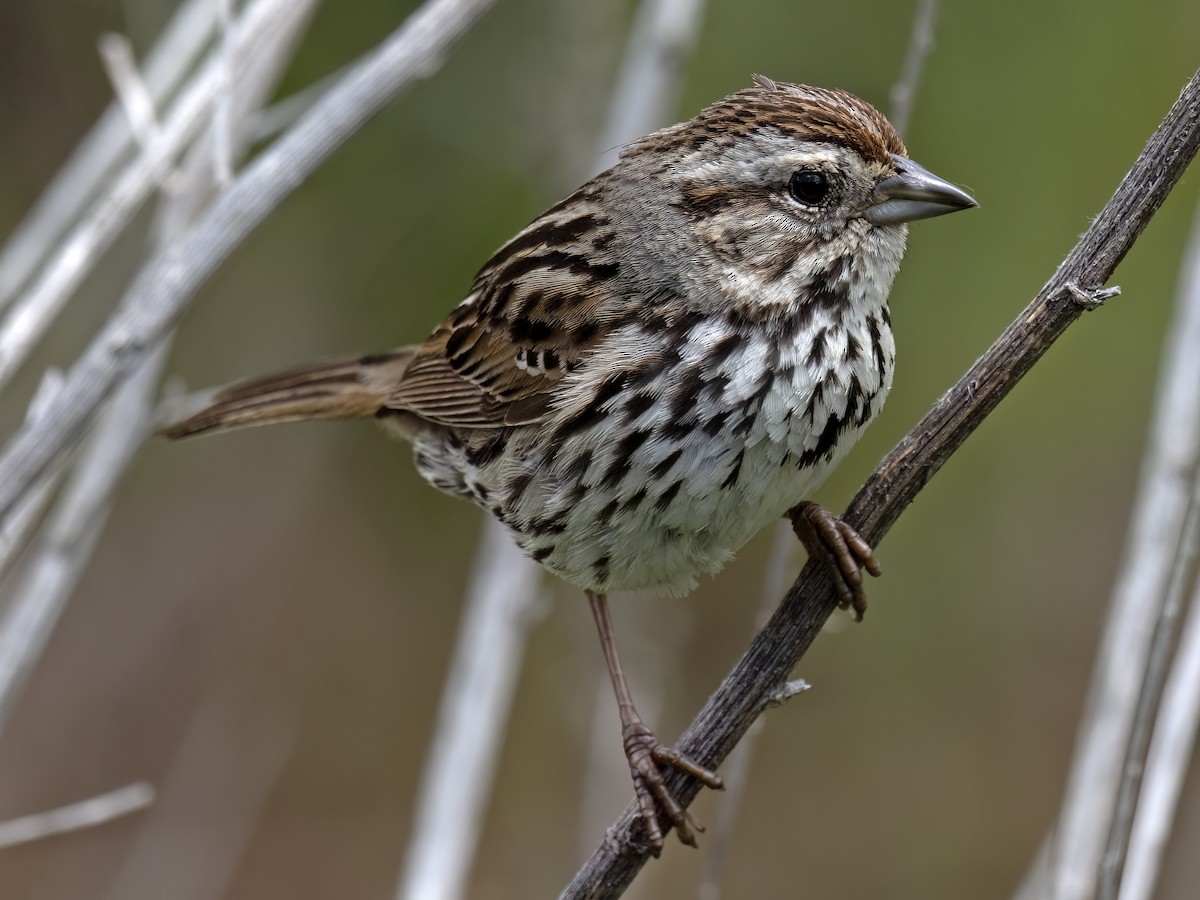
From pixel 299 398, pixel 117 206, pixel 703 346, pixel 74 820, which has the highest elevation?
pixel 117 206

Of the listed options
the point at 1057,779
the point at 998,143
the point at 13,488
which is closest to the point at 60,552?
the point at 13,488

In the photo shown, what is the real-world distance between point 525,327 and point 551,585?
1.69 m

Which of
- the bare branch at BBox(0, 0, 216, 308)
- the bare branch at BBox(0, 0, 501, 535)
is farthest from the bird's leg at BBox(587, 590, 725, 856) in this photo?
the bare branch at BBox(0, 0, 216, 308)

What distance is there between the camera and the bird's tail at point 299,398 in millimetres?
3559

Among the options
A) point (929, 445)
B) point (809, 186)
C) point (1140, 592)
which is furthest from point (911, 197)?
point (1140, 592)

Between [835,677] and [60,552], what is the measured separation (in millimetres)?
2817

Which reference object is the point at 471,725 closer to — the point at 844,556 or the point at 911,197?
the point at 844,556

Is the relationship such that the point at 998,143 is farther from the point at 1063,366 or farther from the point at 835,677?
the point at 835,677

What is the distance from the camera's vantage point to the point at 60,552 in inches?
127

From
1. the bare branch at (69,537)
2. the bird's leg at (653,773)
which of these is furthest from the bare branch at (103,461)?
the bird's leg at (653,773)

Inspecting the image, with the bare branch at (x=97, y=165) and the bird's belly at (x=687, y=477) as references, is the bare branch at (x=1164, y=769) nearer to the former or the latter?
the bird's belly at (x=687, y=477)

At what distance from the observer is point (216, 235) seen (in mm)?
2807

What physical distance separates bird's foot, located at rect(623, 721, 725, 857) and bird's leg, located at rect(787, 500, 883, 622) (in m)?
0.39

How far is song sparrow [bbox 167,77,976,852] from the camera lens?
8.85 feet
